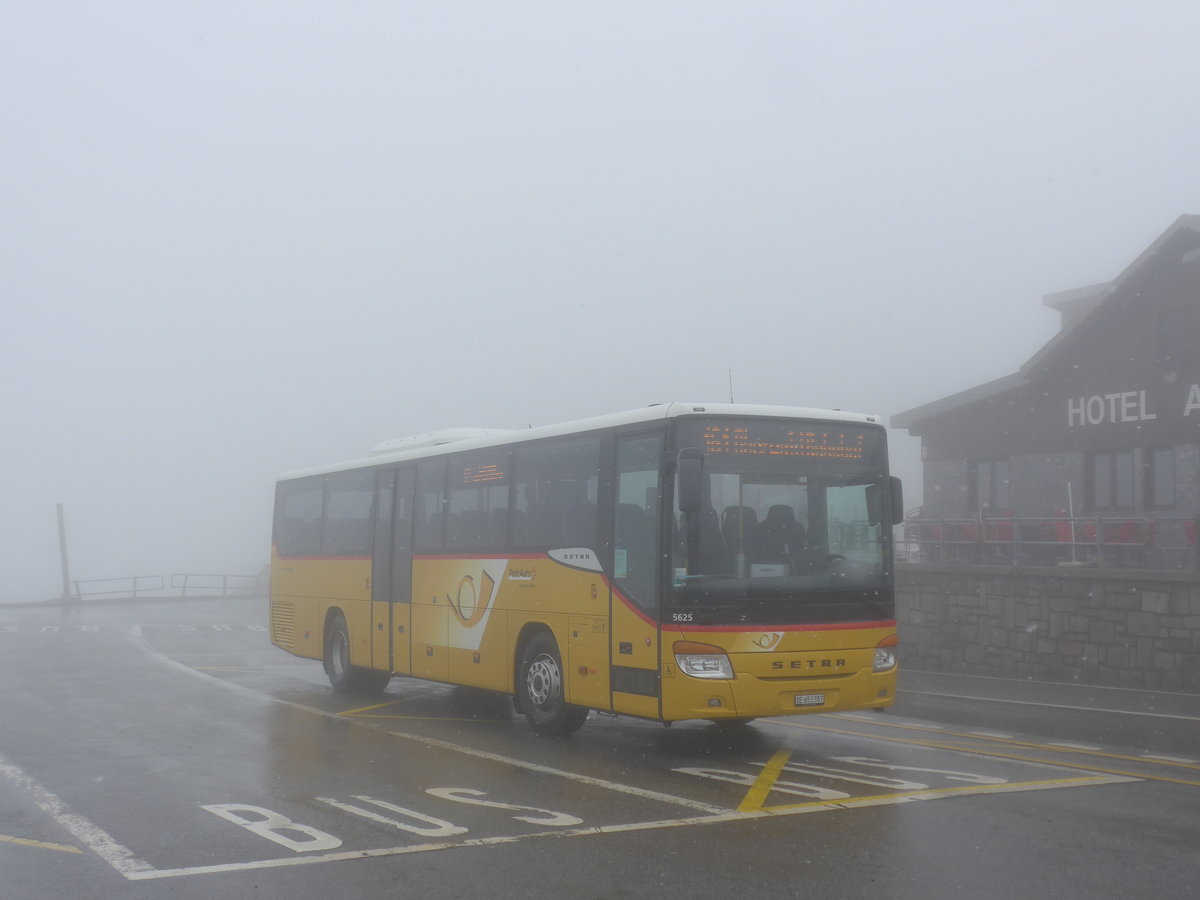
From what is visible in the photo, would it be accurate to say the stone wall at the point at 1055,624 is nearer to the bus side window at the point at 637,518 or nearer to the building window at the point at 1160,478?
the building window at the point at 1160,478

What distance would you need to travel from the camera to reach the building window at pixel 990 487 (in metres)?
27.7

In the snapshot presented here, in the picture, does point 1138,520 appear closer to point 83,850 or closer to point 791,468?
point 791,468

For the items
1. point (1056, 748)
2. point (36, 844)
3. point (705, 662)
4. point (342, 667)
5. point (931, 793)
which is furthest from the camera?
point (342, 667)

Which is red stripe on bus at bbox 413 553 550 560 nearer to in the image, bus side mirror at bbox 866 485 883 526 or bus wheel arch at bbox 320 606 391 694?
bus wheel arch at bbox 320 606 391 694

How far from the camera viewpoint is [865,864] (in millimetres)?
6535

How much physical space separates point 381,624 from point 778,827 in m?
8.90

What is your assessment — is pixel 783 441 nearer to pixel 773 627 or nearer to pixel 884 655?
pixel 773 627

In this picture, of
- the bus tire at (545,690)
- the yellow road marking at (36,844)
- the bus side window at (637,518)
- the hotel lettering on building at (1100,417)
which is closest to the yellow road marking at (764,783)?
the bus side window at (637,518)

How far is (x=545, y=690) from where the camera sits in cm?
1193

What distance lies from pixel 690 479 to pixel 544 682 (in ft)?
10.3

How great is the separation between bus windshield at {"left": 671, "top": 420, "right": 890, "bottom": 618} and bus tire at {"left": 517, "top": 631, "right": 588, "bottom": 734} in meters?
2.10

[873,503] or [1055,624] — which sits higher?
[873,503]

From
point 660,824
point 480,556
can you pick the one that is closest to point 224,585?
point 480,556

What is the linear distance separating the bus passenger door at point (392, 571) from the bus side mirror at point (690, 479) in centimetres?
591
